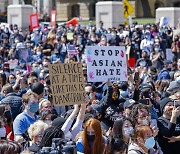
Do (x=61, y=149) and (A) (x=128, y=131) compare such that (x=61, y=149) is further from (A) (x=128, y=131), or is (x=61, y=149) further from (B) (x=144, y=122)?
(B) (x=144, y=122)

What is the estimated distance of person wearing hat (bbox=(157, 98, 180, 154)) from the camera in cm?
936

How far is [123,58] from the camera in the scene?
12.1 metres

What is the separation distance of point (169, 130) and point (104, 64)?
2729mm

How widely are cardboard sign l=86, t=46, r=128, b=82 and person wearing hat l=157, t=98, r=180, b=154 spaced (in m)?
2.17

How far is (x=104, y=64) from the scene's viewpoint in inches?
466

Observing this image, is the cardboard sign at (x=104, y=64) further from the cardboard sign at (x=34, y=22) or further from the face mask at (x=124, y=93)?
the cardboard sign at (x=34, y=22)

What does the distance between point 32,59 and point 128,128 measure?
1564 centimetres

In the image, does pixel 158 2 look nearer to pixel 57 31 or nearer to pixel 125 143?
pixel 57 31

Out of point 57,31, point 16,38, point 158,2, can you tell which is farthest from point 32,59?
point 158,2

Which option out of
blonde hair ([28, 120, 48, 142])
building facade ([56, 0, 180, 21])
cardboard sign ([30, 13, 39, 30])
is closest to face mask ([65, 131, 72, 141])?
blonde hair ([28, 120, 48, 142])

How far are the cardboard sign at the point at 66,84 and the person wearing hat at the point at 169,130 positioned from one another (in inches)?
47.6

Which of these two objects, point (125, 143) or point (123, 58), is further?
point (123, 58)

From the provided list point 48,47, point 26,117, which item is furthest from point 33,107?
point 48,47

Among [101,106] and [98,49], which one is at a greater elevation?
[98,49]
